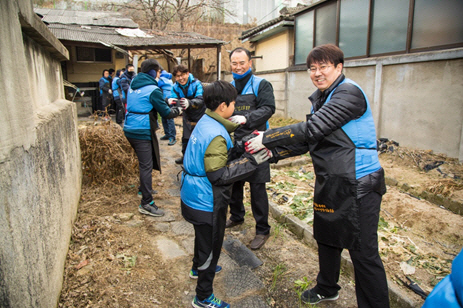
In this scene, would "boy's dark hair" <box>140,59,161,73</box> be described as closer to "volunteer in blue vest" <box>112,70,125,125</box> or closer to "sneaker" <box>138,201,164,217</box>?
"sneaker" <box>138,201,164,217</box>

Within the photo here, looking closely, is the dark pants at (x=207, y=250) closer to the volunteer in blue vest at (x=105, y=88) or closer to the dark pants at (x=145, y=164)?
the dark pants at (x=145, y=164)

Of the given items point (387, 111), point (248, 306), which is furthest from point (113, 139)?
point (387, 111)

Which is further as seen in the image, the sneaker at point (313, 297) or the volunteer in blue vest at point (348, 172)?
the sneaker at point (313, 297)

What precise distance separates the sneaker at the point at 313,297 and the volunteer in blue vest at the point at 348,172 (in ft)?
1.36

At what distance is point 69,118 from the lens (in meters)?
4.09

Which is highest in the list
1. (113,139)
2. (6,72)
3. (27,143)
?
(6,72)

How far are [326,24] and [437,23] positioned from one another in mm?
4206

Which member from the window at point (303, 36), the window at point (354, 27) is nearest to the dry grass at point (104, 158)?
the window at point (354, 27)

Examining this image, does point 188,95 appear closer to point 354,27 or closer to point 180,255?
point 180,255

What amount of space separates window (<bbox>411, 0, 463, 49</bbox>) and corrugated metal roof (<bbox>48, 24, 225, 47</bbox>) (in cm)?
809

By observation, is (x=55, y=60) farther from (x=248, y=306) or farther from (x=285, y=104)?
(x=285, y=104)

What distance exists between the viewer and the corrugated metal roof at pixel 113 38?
12.1 meters

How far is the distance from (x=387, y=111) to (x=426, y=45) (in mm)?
1686

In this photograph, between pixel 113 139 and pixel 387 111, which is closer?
pixel 113 139
